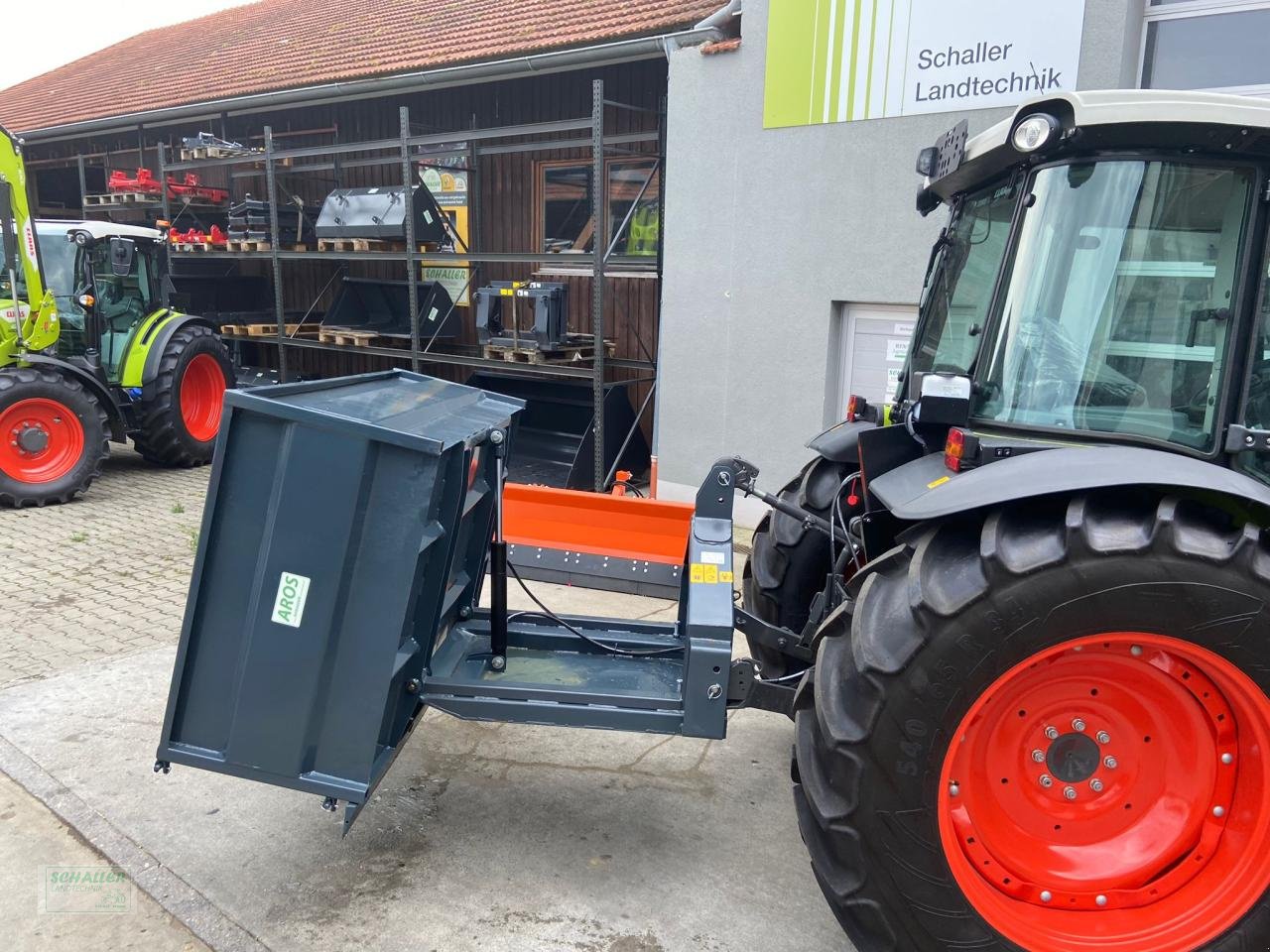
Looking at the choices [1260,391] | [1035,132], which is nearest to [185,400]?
[1035,132]

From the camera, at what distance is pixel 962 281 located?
3.00 meters

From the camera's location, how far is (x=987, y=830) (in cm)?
234

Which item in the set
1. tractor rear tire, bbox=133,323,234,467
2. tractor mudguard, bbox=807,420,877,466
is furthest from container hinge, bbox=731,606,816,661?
tractor rear tire, bbox=133,323,234,467

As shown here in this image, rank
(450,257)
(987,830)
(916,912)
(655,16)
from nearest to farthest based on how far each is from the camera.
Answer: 1. (916,912)
2. (987,830)
3. (655,16)
4. (450,257)

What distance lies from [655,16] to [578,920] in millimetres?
7625

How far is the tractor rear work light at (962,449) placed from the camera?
243 cm

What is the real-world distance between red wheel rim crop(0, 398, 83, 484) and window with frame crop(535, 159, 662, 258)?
15.3 ft

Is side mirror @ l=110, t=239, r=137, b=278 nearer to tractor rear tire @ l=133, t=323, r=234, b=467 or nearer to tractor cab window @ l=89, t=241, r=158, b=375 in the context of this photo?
tractor cab window @ l=89, t=241, r=158, b=375

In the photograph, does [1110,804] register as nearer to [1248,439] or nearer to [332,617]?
[1248,439]

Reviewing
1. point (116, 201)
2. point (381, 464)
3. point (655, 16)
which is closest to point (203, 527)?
point (381, 464)

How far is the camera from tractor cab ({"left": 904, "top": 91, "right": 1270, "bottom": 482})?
2260 millimetres

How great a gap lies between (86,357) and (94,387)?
0.55m

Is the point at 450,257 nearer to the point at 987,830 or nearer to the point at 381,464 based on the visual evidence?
the point at 381,464

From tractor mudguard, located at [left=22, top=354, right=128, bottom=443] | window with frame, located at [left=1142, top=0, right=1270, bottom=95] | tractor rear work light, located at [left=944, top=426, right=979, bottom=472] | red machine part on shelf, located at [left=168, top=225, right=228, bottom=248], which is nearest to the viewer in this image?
tractor rear work light, located at [left=944, top=426, right=979, bottom=472]
